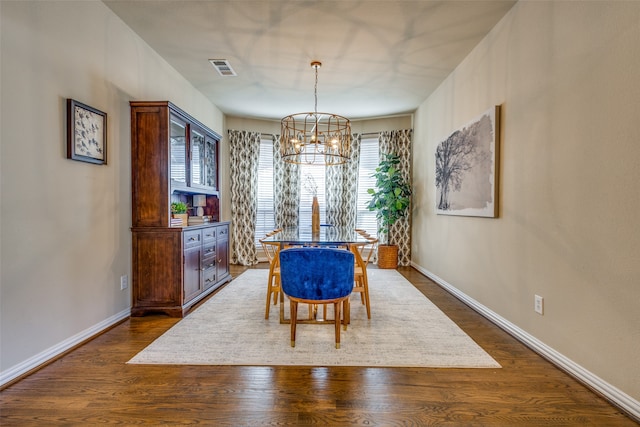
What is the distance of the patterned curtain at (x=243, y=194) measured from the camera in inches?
219

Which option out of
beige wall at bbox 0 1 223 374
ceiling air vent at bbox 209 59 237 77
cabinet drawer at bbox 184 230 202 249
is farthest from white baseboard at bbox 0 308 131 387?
ceiling air vent at bbox 209 59 237 77

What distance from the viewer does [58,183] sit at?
216 centimetres

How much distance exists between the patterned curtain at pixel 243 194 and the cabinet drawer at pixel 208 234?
1.81 meters

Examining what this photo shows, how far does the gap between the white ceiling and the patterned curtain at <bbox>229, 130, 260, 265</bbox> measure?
3.90 ft

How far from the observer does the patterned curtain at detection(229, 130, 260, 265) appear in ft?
18.3

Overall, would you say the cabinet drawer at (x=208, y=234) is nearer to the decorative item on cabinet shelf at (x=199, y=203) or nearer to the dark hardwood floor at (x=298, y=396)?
the decorative item on cabinet shelf at (x=199, y=203)

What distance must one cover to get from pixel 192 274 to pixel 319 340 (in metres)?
1.66

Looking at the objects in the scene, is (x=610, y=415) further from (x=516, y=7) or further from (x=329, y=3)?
(x=329, y=3)

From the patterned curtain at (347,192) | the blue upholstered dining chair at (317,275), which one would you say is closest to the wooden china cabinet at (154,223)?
the blue upholstered dining chair at (317,275)

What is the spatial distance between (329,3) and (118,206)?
8.85ft

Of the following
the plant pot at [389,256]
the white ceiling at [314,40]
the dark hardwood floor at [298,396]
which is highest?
the white ceiling at [314,40]

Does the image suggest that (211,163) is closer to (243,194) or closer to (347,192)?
(243,194)

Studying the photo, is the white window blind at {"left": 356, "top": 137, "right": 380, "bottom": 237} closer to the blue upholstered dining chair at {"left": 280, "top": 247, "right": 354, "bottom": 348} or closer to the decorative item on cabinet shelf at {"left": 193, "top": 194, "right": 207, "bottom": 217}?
the decorative item on cabinet shelf at {"left": 193, "top": 194, "right": 207, "bottom": 217}

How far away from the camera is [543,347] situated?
7.04 feet
